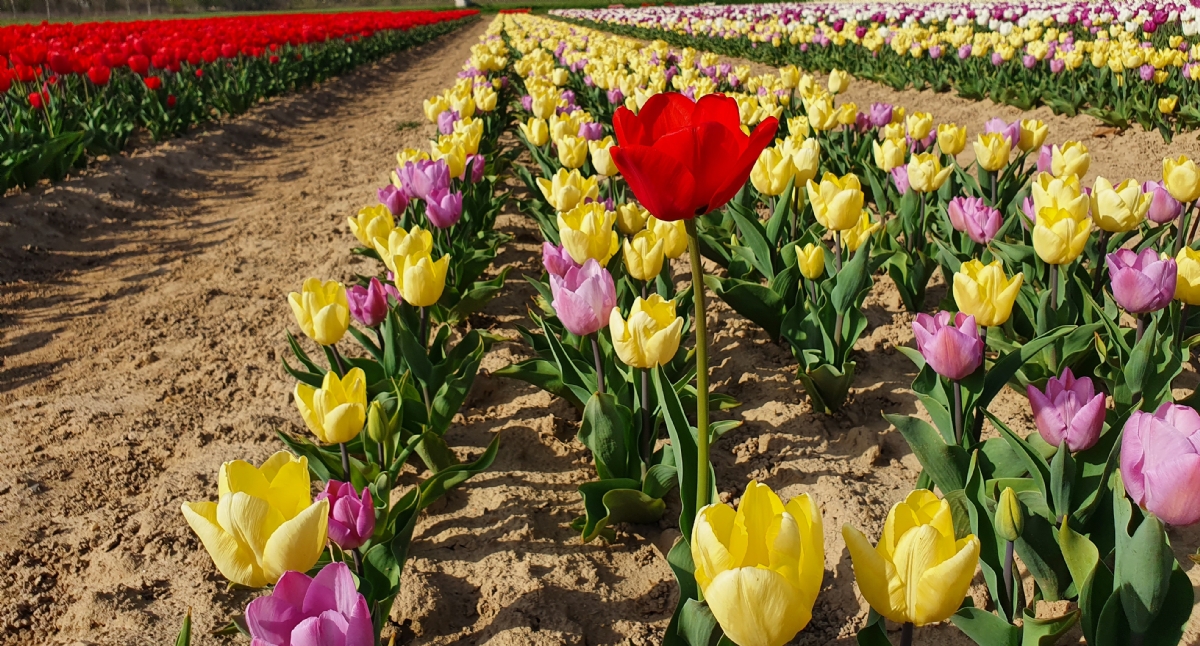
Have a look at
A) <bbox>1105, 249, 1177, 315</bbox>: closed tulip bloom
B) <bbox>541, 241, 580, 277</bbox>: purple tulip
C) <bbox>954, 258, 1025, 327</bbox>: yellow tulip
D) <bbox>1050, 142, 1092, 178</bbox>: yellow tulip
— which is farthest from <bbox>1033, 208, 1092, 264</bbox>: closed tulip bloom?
<bbox>541, 241, 580, 277</bbox>: purple tulip

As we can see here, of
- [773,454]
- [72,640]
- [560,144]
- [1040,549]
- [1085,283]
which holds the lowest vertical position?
[72,640]

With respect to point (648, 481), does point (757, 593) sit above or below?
above

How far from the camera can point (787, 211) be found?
3545 millimetres

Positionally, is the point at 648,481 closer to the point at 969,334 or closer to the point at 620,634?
the point at 620,634

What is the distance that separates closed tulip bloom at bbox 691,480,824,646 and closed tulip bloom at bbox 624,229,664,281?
1337 mm

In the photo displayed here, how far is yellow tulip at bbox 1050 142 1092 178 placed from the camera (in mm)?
3172

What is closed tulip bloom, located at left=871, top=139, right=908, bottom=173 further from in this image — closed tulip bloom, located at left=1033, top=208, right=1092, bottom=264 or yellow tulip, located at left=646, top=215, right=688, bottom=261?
yellow tulip, located at left=646, top=215, right=688, bottom=261

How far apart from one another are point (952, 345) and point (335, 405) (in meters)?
1.45

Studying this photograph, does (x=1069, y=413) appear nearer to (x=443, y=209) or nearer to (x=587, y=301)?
(x=587, y=301)

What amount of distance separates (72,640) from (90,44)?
10.2m

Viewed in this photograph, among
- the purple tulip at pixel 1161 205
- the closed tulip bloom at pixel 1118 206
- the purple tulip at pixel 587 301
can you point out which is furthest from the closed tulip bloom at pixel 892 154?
the purple tulip at pixel 587 301

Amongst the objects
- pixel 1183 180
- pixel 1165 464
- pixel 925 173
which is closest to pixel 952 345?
pixel 1165 464

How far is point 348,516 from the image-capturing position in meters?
1.55

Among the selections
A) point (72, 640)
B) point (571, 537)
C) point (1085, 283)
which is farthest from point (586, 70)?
point (72, 640)
